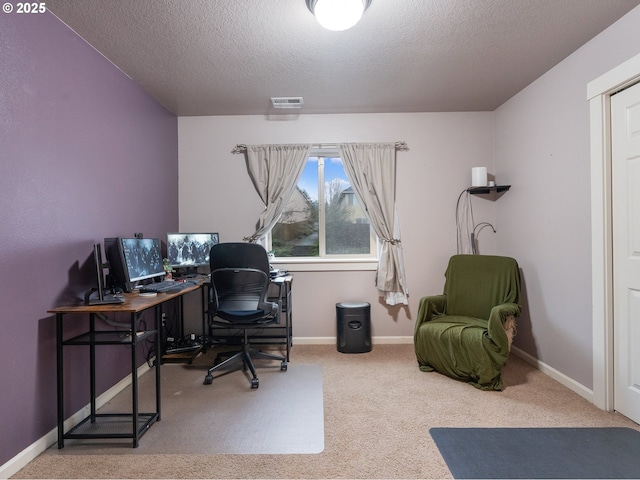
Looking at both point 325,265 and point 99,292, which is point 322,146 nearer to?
point 325,265

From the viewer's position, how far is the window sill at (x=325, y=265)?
3.69m

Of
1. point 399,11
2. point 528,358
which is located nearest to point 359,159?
point 399,11

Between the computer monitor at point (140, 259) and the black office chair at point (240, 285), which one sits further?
the black office chair at point (240, 285)

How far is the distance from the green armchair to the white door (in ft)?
2.19

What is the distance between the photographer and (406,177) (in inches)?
146

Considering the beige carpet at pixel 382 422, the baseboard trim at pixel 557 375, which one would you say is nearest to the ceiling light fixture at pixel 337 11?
the beige carpet at pixel 382 422

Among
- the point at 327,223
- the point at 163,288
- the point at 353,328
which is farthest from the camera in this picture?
the point at 327,223

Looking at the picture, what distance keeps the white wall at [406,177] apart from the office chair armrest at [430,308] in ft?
1.64

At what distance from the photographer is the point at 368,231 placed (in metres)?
3.85

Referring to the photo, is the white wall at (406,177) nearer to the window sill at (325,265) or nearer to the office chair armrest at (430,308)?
the window sill at (325,265)

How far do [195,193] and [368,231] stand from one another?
2.09 metres

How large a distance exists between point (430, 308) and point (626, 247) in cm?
150

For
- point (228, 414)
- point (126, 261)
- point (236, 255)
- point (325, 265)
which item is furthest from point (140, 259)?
point (325, 265)

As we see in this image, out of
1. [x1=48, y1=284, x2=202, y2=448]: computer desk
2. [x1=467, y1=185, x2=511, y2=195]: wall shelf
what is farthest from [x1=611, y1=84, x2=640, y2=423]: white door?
[x1=48, y1=284, x2=202, y2=448]: computer desk
